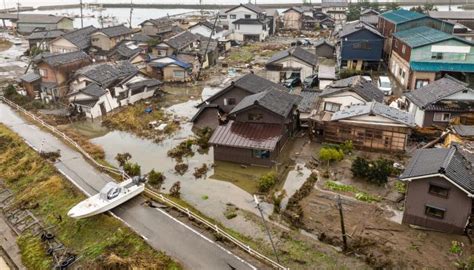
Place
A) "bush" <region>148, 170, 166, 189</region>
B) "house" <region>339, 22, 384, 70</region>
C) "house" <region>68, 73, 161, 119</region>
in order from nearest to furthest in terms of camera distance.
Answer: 1. "bush" <region>148, 170, 166, 189</region>
2. "house" <region>68, 73, 161, 119</region>
3. "house" <region>339, 22, 384, 70</region>

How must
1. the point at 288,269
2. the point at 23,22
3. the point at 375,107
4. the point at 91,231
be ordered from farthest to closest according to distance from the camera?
the point at 23,22, the point at 375,107, the point at 91,231, the point at 288,269

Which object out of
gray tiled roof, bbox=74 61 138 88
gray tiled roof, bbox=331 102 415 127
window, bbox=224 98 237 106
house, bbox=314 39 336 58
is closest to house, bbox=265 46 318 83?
house, bbox=314 39 336 58

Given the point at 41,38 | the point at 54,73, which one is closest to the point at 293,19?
the point at 41,38

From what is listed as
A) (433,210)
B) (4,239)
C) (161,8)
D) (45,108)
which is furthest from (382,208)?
(161,8)

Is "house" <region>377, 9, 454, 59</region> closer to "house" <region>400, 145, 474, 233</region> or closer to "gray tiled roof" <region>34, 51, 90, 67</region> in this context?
"house" <region>400, 145, 474, 233</region>

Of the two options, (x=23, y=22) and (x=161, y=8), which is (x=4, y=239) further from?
(x=161, y=8)

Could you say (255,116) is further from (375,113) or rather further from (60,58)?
(60,58)
